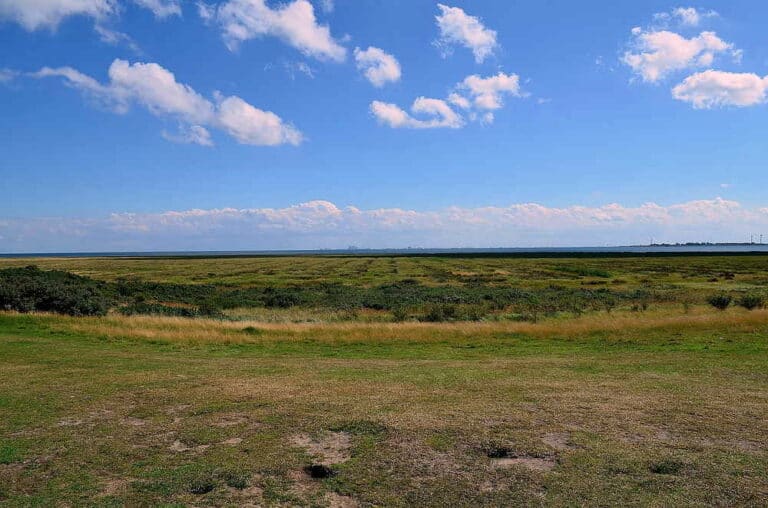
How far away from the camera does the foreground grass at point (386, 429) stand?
6.15 meters

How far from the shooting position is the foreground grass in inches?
A: 242

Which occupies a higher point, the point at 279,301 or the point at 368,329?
the point at 368,329

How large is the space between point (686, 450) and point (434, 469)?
12.0 feet

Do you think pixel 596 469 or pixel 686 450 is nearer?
pixel 596 469

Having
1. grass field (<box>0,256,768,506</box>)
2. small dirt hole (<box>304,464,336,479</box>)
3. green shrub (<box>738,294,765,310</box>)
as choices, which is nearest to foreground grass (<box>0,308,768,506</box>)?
grass field (<box>0,256,768,506</box>)

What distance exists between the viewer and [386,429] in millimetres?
8227

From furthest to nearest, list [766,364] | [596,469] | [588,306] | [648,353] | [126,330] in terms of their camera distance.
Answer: [588,306]
[126,330]
[648,353]
[766,364]
[596,469]

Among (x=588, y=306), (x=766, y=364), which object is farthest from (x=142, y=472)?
(x=588, y=306)

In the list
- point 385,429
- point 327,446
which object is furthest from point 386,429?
point 327,446

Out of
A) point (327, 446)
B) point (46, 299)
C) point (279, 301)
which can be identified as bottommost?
point (279, 301)

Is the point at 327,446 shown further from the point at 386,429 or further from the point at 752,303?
the point at 752,303

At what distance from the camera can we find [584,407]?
9414 mm

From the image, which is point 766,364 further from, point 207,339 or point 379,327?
point 207,339

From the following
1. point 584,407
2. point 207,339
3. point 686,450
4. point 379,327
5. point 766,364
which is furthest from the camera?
point 379,327
